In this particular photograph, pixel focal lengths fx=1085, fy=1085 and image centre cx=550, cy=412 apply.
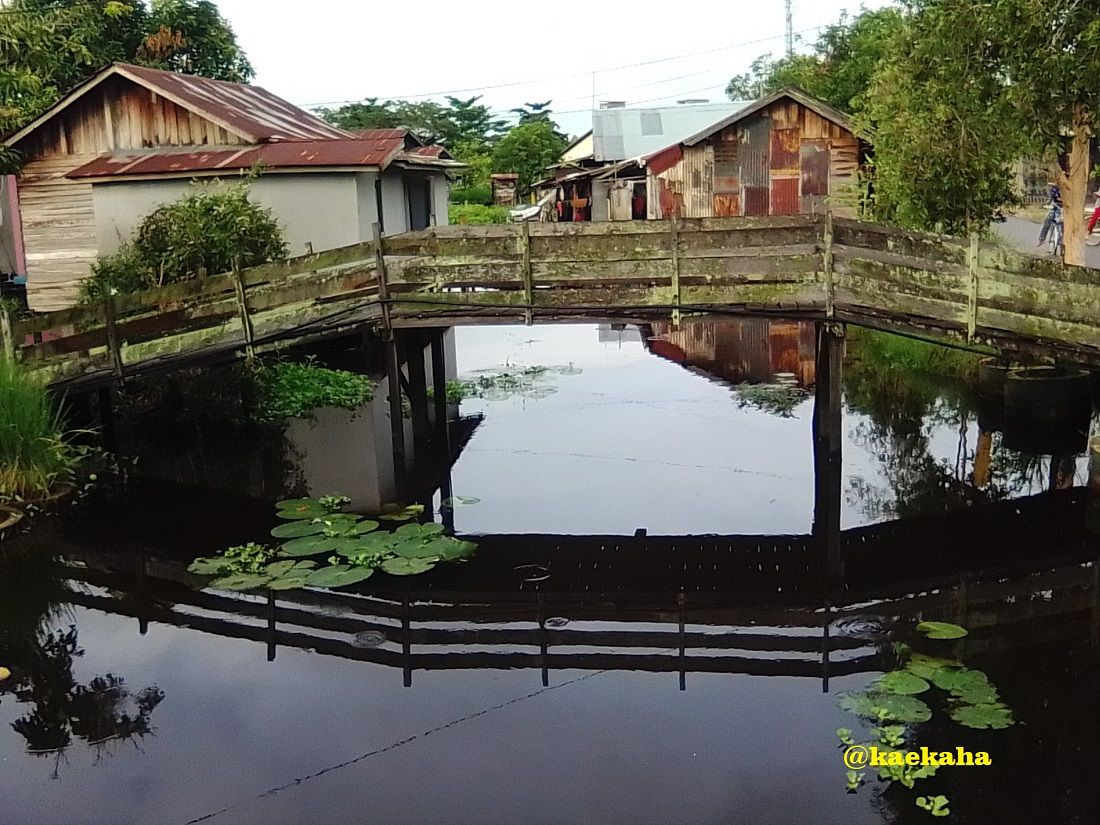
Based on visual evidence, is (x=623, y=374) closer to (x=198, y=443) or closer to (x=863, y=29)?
(x=198, y=443)

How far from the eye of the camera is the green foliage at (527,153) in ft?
182

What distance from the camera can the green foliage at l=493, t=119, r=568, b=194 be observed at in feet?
182

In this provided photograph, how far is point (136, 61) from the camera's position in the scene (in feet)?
81.6

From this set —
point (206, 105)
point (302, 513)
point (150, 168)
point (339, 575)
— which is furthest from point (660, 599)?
point (206, 105)

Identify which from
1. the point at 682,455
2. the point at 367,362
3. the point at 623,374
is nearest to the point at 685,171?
the point at 623,374

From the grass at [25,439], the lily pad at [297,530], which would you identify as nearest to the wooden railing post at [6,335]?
the grass at [25,439]

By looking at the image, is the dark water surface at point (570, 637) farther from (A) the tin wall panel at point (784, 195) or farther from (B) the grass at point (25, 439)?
(A) the tin wall panel at point (784, 195)

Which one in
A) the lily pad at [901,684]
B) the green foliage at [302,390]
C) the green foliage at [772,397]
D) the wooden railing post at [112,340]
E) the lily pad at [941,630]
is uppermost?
the wooden railing post at [112,340]

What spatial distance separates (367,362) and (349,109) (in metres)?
51.4

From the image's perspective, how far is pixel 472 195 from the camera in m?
53.2

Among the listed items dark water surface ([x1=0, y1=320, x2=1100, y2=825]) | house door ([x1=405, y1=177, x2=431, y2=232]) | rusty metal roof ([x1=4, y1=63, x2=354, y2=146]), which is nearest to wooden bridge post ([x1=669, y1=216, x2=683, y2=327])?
dark water surface ([x1=0, y1=320, x2=1100, y2=825])

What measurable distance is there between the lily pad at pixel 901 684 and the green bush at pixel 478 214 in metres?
37.8

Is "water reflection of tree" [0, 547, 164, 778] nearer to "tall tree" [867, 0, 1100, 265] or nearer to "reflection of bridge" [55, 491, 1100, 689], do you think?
"reflection of bridge" [55, 491, 1100, 689]

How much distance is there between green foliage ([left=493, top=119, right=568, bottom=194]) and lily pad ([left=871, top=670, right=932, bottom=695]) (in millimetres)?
49330
